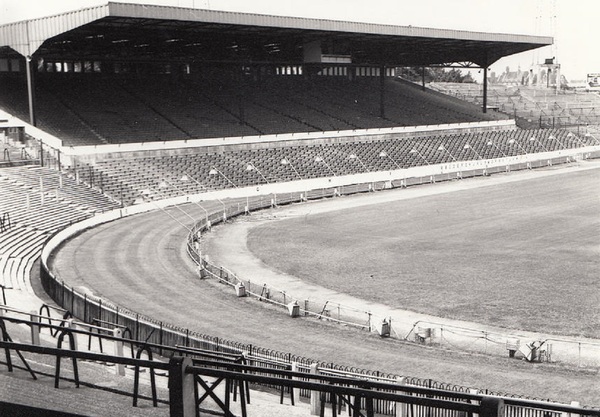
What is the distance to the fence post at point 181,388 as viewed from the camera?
7754 mm

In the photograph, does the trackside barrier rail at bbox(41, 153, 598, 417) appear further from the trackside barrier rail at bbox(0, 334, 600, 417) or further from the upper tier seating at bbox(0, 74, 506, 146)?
the upper tier seating at bbox(0, 74, 506, 146)

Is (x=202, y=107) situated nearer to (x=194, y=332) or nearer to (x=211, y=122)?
(x=211, y=122)

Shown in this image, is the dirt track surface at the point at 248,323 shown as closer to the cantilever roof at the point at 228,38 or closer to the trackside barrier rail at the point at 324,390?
the trackside barrier rail at the point at 324,390

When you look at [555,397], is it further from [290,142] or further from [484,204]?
[290,142]

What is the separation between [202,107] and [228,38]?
9.33m

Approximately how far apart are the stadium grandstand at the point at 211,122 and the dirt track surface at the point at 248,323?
5.92 feet

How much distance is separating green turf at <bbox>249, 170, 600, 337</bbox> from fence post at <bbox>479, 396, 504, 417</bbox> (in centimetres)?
1879

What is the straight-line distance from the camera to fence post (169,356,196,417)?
7.75m

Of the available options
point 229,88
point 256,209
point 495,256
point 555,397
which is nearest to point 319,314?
point 555,397

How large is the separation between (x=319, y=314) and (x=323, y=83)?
76.6 metres

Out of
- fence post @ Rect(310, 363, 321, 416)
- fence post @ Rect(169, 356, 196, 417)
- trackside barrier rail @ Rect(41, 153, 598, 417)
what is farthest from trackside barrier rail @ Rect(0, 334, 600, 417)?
fence post @ Rect(310, 363, 321, 416)

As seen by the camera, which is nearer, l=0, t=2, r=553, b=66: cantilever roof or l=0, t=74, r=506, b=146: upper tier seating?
l=0, t=2, r=553, b=66: cantilever roof

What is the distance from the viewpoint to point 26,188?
51.1 meters

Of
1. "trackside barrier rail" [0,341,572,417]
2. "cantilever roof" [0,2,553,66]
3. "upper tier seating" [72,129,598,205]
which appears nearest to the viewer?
"trackside barrier rail" [0,341,572,417]
